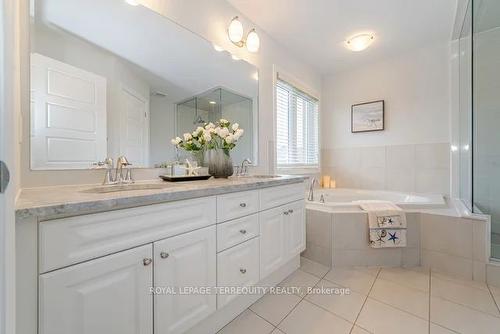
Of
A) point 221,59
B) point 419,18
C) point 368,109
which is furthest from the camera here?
point 368,109

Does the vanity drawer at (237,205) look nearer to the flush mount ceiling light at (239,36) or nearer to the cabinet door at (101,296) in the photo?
the cabinet door at (101,296)

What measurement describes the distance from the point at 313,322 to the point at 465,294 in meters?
1.14

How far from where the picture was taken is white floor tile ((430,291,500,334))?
4.02ft

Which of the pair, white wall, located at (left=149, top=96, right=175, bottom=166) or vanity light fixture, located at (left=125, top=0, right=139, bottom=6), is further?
white wall, located at (left=149, top=96, right=175, bottom=166)

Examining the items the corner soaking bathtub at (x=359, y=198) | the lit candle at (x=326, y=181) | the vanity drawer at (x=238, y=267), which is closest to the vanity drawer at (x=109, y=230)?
the vanity drawer at (x=238, y=267)

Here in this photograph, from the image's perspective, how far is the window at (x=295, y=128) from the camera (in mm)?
2711

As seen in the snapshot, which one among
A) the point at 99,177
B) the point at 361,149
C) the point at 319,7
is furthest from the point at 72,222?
the point at 361,149

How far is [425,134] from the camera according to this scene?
8.93 feet

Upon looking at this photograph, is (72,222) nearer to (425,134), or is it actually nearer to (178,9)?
(178,9)

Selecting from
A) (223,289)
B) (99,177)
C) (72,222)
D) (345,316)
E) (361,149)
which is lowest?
(345,316)

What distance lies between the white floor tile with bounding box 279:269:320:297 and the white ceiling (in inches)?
91.1

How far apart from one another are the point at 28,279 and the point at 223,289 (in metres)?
0.83

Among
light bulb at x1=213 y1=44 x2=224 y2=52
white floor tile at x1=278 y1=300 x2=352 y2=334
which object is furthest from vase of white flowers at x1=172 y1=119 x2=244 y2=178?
white floor tile at x1=278 y1=300 x2=352 y2=334

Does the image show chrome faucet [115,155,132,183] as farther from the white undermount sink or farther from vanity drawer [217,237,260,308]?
vanity drawer [217,237,260,308]
